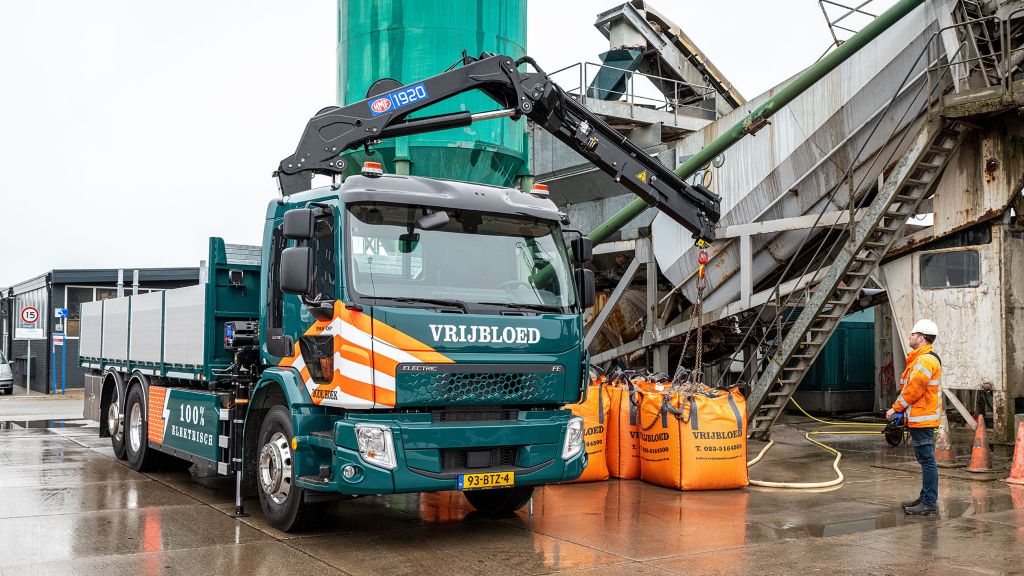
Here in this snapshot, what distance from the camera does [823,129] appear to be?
45.2ft

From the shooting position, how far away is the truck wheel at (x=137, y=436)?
434 inches

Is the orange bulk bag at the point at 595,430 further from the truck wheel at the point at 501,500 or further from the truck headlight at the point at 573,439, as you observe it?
the truck headlight at the point at 573,439

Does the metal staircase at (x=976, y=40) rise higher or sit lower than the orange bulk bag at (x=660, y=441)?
higher

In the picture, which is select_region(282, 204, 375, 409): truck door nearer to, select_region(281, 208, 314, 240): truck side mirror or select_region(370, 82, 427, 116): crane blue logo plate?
select_region(281, 208, 314, 240): truck side mirror

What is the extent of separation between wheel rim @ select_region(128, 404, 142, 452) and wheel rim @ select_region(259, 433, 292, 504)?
3.90 m

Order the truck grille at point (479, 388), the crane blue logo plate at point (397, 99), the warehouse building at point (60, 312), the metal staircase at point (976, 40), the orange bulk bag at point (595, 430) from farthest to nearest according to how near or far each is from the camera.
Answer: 1. the warehouse building at point (60, 312)
2. the metal staircase at point (976, 40)
3. the orange bulk bag at point (595, 430)
4. the crane blue logo plate at point (397, 99)
5. the truck grille at point (479, 388)

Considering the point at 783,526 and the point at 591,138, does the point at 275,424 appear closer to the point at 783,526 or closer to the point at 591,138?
the point at 783,526

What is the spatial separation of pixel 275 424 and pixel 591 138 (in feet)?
18.2

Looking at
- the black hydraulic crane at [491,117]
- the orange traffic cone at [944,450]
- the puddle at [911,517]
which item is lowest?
the puddle at [911,517]

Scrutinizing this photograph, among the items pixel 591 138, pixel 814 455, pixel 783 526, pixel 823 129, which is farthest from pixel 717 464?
pixel 823 129

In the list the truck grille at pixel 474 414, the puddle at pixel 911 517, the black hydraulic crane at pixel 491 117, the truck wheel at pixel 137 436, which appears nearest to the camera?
the truck grille at pixel 474 414

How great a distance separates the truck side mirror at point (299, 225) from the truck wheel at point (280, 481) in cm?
145

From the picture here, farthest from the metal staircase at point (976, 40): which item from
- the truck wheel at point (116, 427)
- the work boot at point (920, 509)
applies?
the truck wheel at point (116, 427)

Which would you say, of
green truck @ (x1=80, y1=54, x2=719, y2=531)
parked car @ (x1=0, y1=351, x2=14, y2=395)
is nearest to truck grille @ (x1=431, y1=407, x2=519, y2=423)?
green truck @ (x1=80, y1=54, x2=719, y2=531)
